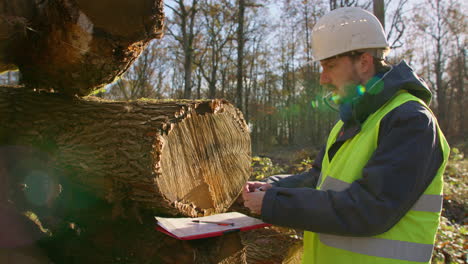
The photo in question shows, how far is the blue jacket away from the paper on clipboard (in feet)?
1.33

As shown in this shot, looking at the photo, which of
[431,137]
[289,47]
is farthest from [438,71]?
[431,137]

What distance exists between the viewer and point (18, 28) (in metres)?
2.29

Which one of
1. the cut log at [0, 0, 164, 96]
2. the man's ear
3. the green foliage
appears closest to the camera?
the man's ear

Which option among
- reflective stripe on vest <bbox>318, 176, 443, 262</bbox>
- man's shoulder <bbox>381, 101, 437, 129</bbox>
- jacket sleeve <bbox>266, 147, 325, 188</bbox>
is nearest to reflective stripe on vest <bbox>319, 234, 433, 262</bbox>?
reflective stripe on vest <bbox>318, 176, 443, 262</bbox>

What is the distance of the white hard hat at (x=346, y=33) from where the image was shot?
1.78m

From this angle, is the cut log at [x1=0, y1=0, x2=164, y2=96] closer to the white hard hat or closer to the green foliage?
the white hard hat

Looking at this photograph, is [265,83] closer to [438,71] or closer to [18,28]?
[438,71]

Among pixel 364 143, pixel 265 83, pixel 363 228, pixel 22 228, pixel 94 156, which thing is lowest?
pixel 22 228

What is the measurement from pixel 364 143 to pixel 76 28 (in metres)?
2.02

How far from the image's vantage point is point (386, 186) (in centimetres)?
136

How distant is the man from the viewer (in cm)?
137

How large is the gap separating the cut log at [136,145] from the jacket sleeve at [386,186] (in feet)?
3.89

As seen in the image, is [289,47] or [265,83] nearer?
[289,47]

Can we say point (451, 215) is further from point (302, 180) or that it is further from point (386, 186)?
point (386, 186)
